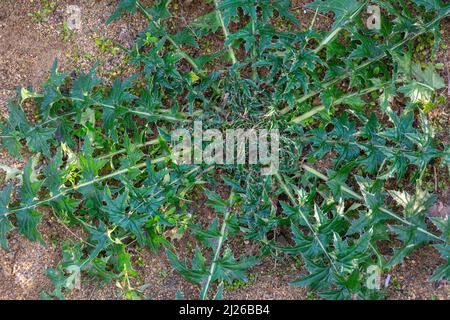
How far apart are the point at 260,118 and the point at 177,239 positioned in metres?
0.86

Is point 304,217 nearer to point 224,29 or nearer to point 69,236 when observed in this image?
point 224,29

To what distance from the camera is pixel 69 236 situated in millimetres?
3656

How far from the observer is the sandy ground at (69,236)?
11.4ft

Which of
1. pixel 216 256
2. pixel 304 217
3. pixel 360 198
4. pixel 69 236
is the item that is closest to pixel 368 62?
pixel 360 198

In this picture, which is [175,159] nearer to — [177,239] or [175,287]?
[177,239]

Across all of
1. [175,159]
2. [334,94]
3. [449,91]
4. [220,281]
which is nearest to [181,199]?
[175,159]

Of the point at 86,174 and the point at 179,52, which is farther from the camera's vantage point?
the point at 179,52

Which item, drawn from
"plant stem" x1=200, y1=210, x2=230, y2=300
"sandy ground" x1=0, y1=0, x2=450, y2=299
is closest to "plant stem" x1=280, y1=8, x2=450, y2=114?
"sandy ground" x1=0, y1=0, x2=450, y2=299

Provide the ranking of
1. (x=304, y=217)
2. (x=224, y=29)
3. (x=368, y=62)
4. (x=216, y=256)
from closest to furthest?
(x=304, y=217), (x=216, y=256), (x=368, y=62), (x=224, y=29)

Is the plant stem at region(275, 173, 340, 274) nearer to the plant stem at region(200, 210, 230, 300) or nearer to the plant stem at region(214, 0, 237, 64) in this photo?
the plant stem at region(200, 210, 230, 300)

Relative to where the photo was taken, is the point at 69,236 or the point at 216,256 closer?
the point at 216,256

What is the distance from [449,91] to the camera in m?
3.60

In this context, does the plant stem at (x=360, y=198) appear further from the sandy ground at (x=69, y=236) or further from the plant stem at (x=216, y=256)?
the plant stem at (x=216, y=256)

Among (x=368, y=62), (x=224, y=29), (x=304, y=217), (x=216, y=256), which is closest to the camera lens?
(x=304, y=217)
